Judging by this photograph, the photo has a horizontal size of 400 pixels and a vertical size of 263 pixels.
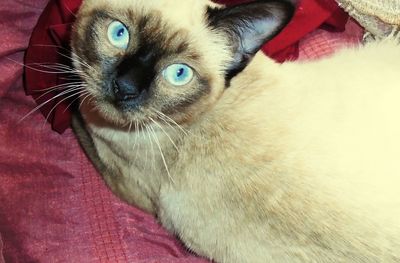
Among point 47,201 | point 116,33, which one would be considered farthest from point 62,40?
point 47,201

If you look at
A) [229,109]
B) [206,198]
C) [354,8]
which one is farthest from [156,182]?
[354,8]

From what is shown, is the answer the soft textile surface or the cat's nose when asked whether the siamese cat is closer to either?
the cat's nose

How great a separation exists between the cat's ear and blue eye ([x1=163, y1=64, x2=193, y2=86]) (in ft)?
0.34

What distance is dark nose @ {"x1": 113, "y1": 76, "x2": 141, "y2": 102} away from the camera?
127 cm

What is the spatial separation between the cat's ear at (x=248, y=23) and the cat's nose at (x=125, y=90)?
0.76 feet

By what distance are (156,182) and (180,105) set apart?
0.27 metres

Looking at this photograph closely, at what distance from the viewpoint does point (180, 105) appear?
4.47 feet

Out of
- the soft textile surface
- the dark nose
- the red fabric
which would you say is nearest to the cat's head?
the dark nose

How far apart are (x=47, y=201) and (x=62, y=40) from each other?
0.44m

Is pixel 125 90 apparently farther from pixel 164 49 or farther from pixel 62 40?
pixel 62 40

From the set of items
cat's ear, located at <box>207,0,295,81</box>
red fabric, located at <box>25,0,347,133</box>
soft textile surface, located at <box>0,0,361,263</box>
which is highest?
cat's ear, located at <box>207,0,295,81</box>

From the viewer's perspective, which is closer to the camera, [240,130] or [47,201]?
[240,130]

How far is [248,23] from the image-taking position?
4.26 ft

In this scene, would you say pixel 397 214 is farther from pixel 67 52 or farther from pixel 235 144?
pixel 67 52
